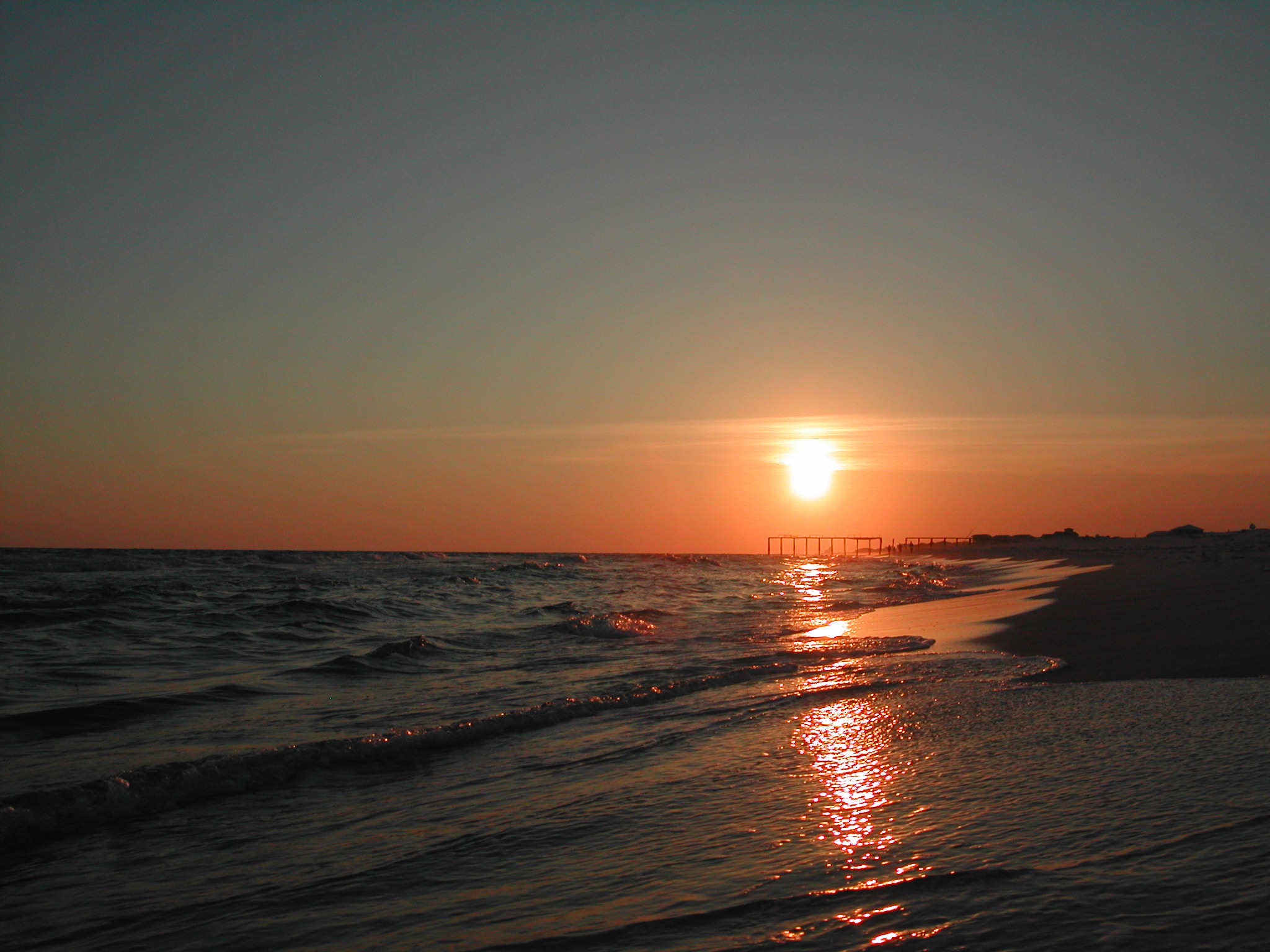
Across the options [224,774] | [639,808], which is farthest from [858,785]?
[224,774]

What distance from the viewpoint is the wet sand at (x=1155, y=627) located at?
7.08m

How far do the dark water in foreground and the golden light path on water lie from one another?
2 centimetres

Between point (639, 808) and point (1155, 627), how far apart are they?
323 inches

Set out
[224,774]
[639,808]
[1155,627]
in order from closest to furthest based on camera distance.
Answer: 1. [639,808]
2. [224,774]
3. [1155,627]

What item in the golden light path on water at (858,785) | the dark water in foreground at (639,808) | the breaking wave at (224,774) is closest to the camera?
the dark water in foreground at (639,808)

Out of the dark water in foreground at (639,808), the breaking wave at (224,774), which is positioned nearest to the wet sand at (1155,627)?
the dark water in foreground at (639,808)

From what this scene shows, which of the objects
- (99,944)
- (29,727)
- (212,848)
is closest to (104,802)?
(212,848)

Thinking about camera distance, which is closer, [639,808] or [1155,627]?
[639,808]

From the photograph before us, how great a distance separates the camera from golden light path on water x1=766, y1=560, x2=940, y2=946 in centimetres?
302

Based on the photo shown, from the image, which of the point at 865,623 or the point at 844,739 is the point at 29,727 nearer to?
the point at 844,739

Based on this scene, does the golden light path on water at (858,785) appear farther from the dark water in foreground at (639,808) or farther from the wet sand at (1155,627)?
the wet sand at (1155,627)

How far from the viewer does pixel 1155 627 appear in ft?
32.0

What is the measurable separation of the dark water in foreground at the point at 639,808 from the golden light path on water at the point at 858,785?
2cm

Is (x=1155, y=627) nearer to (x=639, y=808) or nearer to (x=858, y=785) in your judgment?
(x=858, y=785)
